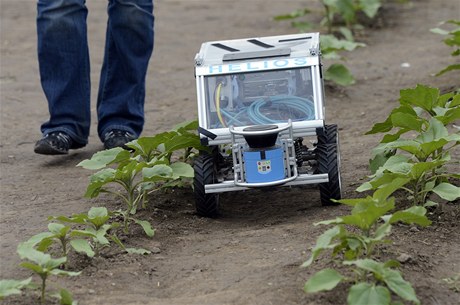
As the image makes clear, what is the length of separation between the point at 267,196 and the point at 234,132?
69cm

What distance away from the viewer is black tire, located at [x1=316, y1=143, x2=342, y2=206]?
4652 mm

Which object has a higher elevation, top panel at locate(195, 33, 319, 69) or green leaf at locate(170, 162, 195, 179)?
top panel at locate(195, 33, 319, 69)

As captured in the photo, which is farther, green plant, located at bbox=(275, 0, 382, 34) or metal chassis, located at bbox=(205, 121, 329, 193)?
green plant, located at bbox=(275, 0, 382, 34)

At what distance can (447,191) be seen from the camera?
427cm

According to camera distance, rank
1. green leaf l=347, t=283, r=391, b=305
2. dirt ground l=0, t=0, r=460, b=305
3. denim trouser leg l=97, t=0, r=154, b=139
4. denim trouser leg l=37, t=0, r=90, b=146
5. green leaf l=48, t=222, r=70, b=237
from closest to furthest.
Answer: green leaf l=347, t=283, r=391, b=305, dirt ground l=0, t=0, r=460, b=305, green leaf l=48, t=222, r=70, b=237, denim trouser leg l=37, t=0, r=90, b=146, denim trouser leg l=97, t=0, r=154, b=139

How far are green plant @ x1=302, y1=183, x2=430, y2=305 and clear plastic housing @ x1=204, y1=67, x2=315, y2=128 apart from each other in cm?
100

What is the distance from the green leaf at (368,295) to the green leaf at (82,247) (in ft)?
3.27

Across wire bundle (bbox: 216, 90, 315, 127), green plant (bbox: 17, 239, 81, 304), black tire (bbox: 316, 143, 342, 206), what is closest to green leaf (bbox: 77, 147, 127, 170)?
wire bundle (bbox: 216, 90, 315, 127)

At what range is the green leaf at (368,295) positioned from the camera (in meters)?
3.38

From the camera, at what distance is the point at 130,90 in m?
5.95

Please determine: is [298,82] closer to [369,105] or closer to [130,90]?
[130,90]

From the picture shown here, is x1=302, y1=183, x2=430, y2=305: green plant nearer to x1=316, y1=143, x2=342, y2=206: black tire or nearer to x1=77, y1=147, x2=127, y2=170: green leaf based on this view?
x1=316, y1=143, x2=342, y2=206: black tire

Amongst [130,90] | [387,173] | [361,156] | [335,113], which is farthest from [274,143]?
[335,113]

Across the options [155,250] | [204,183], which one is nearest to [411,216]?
[155,250]
